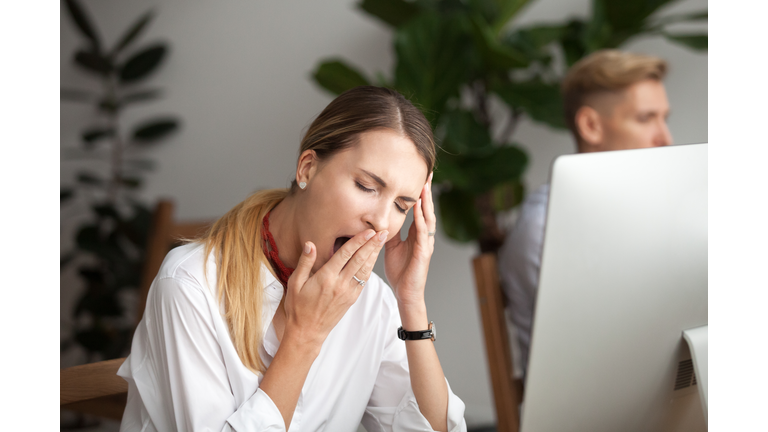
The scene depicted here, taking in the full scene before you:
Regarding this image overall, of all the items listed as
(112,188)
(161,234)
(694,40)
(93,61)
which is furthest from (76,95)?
(694,40)

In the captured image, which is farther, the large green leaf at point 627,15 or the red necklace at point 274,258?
the large green leaf at point 627,15

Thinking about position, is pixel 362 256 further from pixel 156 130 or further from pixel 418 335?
pixel 156 130

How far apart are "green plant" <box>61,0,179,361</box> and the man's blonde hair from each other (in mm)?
1688

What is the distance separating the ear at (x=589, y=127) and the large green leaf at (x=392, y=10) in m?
0.57

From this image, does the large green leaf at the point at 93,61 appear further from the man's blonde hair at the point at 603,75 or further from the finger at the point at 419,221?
the finger at the point at 419,221

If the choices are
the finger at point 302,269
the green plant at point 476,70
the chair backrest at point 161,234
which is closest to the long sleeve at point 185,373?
the finger at point 302,269

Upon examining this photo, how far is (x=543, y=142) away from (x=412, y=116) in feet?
4.21

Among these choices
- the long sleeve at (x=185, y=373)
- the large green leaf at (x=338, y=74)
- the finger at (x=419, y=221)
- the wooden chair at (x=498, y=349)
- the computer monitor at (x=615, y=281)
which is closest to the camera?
the computer monitor at (x=615, y=281)

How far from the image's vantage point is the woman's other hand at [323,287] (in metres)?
0.69

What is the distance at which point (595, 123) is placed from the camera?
1401 mm

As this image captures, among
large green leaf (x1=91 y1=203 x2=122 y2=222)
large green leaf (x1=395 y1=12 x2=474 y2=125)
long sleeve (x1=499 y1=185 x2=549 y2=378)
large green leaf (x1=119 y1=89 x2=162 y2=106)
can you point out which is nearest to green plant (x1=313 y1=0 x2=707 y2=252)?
large green leaf (x1=395 y1=12 x2=474 y2=125)

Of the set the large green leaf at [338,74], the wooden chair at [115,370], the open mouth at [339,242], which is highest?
the large green leaf at [338,74]

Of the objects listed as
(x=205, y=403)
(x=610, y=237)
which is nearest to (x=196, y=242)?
(x=205, y=403)
